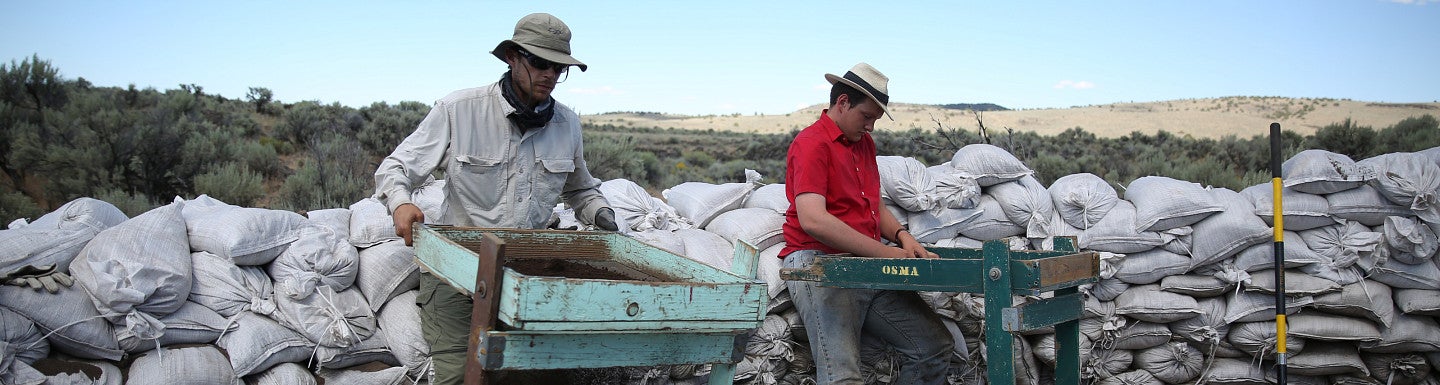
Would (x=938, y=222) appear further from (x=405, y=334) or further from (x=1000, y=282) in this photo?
(x=405, y=334)

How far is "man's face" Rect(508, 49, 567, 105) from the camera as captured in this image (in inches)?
122

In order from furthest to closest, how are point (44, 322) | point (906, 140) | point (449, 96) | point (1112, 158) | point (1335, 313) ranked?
point (906, 140)
point (1112, 158)
point (1335, 313)
point (449, 96)
point (44, 322)

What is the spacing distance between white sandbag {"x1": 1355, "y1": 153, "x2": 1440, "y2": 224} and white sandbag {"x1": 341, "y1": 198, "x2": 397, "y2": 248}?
4.16 m

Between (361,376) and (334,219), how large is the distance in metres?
0.81

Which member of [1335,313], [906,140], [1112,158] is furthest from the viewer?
[906,140]

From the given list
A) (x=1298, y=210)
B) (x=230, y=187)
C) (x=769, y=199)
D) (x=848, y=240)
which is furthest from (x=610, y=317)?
(x=230, y=187)

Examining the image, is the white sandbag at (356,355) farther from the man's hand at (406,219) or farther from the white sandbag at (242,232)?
the man's hand at (406,219)

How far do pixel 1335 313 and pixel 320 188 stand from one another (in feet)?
25.3

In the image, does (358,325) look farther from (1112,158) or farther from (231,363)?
(1112,158)

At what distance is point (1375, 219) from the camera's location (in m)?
4.27

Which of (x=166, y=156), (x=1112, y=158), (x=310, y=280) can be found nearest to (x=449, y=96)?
(x=310, y=280)

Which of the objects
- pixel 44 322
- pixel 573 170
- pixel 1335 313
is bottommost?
pixel 1335 313

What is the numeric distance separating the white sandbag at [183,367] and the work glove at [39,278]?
0.34 metres

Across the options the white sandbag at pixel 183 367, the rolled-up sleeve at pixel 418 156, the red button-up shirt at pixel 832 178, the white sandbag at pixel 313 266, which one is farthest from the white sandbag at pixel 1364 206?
the white sandbag at pixel 183 367
